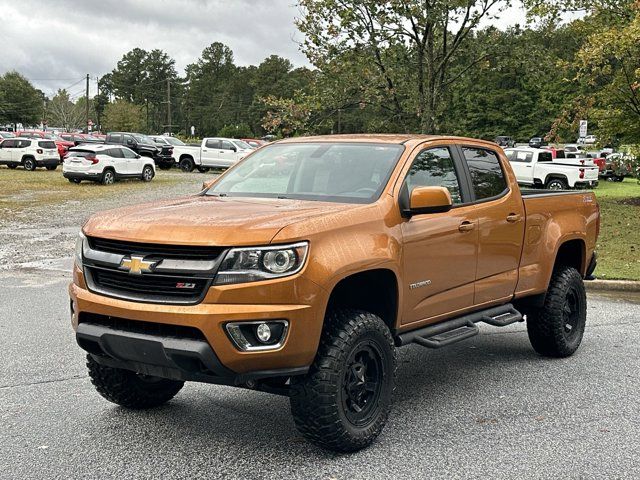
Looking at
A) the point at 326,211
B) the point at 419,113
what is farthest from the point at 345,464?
the point at 419,113

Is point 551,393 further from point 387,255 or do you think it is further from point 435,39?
point 435,39

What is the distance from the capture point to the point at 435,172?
542 cm

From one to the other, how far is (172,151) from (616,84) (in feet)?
84.1

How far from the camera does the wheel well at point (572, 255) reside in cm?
696

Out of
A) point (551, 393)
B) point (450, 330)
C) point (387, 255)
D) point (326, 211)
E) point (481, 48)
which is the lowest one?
point (551, 393)

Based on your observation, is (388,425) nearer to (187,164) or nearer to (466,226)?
(466,226)

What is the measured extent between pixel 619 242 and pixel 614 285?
4.28 metres

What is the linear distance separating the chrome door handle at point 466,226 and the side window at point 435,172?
0.19 meters

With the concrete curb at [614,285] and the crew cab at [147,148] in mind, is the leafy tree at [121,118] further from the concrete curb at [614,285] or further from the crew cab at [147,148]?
the concrete curb at [614,285]

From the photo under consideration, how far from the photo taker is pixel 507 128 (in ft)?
268

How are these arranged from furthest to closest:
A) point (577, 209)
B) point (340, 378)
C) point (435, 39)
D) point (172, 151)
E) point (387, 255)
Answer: point (172, 151) < point (435, 39) < point (577, 209) < point (387, 255) < point (340, 378)

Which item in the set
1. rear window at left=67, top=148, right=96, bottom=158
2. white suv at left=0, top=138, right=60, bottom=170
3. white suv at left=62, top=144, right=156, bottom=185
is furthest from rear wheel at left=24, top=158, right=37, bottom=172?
rear window at left=67, top=148, right=96, bottom=158

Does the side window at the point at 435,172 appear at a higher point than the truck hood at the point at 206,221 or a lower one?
higher

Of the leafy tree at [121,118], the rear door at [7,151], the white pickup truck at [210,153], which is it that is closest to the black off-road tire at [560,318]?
the white pickup truck at [210,153]
